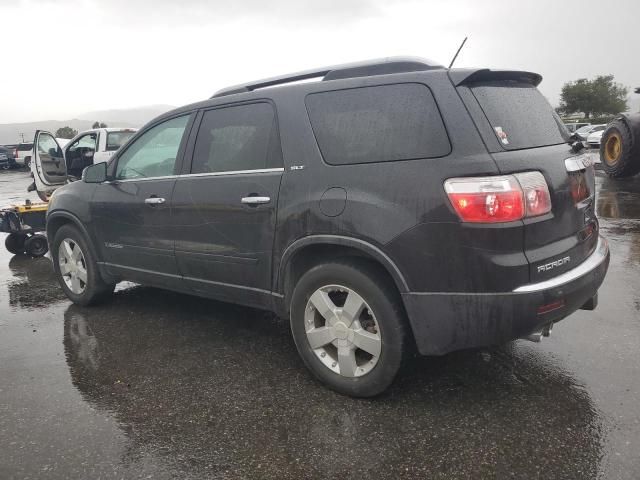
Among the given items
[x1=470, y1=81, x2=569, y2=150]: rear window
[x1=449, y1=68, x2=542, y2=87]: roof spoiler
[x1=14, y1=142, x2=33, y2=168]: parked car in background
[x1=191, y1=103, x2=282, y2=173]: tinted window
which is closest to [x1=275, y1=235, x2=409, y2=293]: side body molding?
[x1=191, y1=103, x2=282, y2=173]: tinted window

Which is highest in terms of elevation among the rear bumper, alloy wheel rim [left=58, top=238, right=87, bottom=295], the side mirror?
the side mirror

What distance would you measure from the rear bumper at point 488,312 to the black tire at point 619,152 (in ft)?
33.3

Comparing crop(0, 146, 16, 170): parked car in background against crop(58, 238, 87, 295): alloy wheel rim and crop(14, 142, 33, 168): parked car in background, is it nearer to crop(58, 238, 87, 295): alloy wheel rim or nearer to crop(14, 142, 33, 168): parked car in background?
crop(14, 142, 33, 168): parked car in background

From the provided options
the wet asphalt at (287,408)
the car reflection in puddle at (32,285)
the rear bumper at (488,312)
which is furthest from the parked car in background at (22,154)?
the rear bumper at (488,312)

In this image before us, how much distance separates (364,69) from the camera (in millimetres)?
3223

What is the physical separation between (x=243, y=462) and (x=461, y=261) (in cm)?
143

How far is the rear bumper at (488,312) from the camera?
99.4 inches

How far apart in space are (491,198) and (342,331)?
3.68ft

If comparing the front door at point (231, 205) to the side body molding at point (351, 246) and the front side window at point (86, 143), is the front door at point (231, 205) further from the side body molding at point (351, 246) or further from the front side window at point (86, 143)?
the front side window at point (86, 143)

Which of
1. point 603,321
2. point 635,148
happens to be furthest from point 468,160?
point 635,148

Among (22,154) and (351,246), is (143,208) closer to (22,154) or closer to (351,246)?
(351,246)

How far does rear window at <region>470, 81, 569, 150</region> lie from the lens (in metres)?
2.72

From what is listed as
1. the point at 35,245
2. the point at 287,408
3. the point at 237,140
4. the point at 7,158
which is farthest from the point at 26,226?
the point at 7,158

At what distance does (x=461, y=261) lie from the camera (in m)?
2.54
